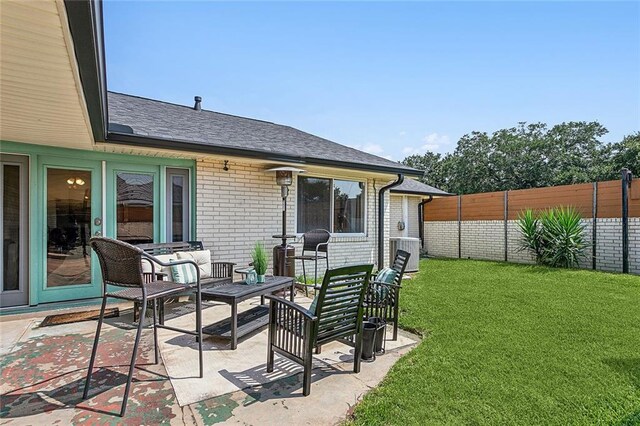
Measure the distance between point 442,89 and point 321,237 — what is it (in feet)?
21.5

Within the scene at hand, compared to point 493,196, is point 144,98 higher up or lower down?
higher up

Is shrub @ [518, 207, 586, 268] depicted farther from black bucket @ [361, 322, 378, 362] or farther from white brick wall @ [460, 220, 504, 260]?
black bucket @ [361, 322, 378, 362]

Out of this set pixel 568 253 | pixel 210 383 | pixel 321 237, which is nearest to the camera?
pixel 210 383

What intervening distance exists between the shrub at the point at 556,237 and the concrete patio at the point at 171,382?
730 centimetres

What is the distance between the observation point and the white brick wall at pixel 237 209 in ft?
20.6

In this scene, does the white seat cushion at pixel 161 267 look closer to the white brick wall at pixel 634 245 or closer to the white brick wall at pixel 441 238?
the white brick wall at pixel 634 245

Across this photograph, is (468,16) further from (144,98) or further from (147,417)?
(147,417)

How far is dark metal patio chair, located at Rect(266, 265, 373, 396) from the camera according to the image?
263cm

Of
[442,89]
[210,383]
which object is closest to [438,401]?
[210,383]

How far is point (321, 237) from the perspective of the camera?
717 cm

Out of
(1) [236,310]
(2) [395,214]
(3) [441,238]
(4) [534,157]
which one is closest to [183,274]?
(1) [236,310]

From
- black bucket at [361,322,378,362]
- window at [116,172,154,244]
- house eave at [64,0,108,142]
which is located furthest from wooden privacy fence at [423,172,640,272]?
house eave at [64,0,108,142]

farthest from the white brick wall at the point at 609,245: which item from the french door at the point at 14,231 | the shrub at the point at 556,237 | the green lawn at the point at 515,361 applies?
the french door at the point at 14,231

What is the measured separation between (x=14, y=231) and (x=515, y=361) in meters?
6.55
